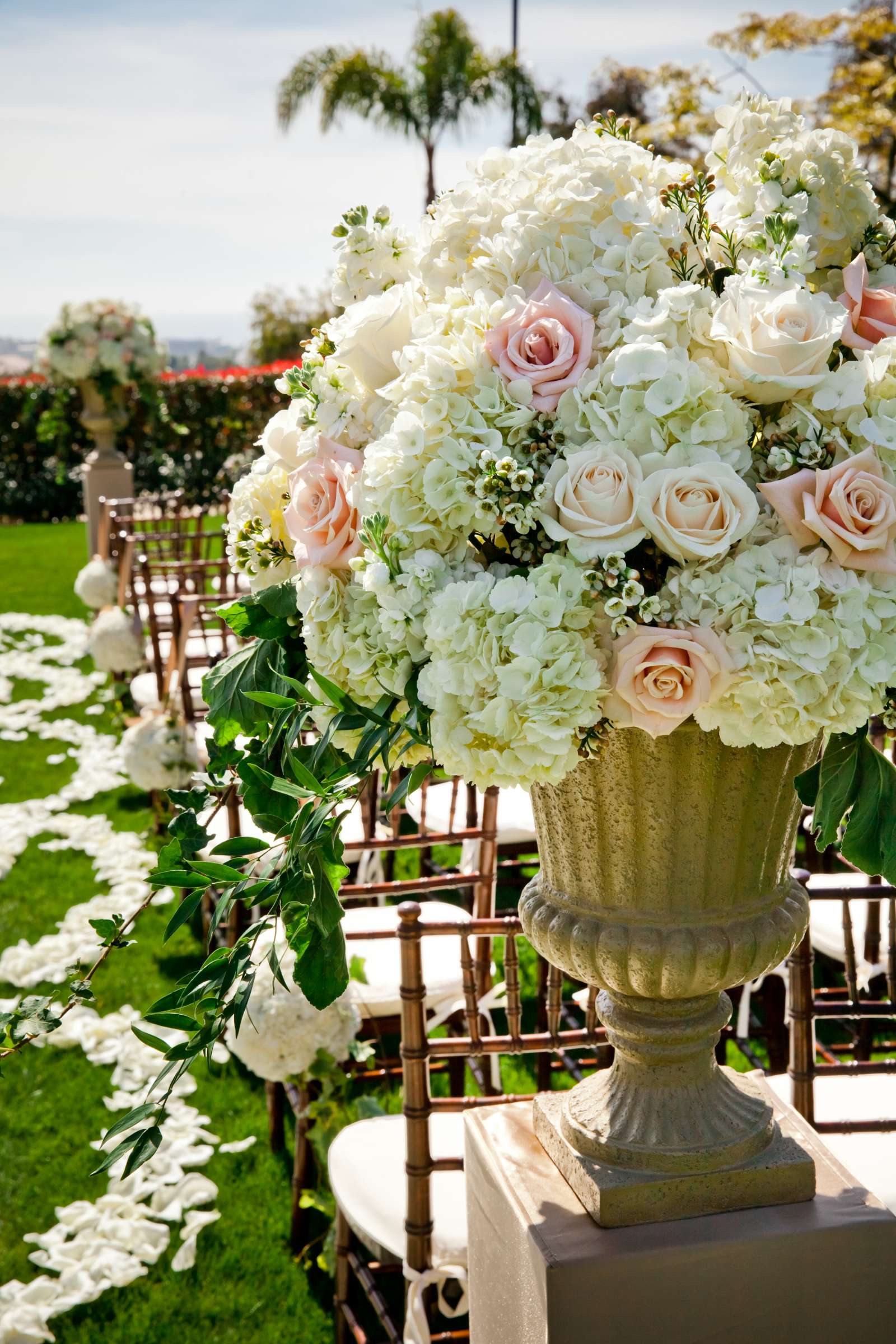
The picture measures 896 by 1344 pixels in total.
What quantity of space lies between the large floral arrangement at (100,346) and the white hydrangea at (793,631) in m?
9.94

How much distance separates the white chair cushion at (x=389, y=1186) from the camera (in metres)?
2.01

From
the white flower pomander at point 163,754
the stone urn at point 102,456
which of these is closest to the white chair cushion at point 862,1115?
the white flower pomander at point 163,754

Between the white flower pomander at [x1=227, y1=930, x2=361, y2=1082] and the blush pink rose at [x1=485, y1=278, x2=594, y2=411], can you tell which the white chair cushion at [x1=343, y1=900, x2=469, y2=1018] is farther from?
the blush pink rose at [x1=485, y1=278, x2=594, y2=411]

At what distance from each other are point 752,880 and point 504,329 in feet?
2.11

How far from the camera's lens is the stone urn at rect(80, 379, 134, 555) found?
10586 millimetres

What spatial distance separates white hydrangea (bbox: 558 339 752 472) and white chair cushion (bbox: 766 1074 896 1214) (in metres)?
1.32

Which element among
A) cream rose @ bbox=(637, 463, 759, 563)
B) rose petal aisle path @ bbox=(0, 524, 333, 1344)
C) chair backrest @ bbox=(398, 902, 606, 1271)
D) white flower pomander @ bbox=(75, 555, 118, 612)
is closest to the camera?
cream rose @ bbox=(637, 463, 759, 563)

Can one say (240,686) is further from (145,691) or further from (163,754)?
(145,691)

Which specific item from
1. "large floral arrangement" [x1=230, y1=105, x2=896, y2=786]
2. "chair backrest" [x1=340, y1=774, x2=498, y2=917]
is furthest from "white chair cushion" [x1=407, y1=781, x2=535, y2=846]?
"large floral arrangement" [x1=230, y1=105, x2=896, y2=786]

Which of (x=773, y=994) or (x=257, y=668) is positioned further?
(x=773, y=994)

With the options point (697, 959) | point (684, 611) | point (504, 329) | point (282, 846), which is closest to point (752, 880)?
point (697, 959)

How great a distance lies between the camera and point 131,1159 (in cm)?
112

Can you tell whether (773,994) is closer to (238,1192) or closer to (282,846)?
(238,1192)

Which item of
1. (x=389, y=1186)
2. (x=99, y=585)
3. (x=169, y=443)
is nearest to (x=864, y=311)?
(x=389, y=1186)
